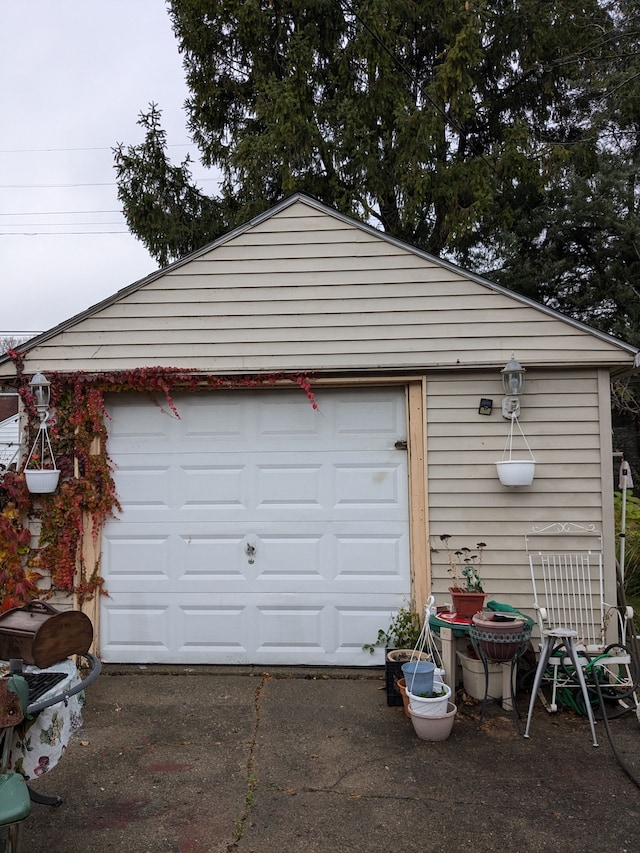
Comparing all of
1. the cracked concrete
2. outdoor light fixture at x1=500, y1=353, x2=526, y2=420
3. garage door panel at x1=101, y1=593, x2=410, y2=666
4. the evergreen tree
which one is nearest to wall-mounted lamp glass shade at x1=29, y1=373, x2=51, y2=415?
garage door panel at x1=101, y1=593, x2=410, y2=666

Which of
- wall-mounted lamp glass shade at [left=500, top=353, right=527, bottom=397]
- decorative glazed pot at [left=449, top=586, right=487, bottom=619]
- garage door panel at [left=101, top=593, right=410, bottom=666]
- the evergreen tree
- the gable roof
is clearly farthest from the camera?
the evergreen tree

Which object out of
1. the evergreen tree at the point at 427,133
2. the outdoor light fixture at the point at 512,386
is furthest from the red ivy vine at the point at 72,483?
the evergreen tree at the point at 427,133

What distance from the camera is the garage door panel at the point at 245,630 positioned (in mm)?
5051

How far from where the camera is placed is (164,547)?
5.22 meters

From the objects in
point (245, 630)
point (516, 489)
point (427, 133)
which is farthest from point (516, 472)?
point (427, 133)

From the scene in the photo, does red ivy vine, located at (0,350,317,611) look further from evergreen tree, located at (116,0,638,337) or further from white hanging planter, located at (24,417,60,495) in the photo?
evergreen tree, located at (116,0,638,337)

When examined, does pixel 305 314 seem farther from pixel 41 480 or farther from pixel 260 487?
pixel 41 480

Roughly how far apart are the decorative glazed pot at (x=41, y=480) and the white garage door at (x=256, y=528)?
0.48 meters

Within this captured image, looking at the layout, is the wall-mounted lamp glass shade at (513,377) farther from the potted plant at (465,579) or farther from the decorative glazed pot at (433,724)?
the decorative glazed pot at (433,724)

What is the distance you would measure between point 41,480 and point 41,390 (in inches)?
27.2

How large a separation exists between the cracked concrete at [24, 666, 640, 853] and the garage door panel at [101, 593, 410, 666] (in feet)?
1.32

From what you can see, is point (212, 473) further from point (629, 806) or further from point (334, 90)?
point (334, 90)

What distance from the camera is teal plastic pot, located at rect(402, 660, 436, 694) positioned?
12.8 ft

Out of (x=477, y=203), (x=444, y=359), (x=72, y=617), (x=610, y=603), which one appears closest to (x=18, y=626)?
(x=72, y=617)
